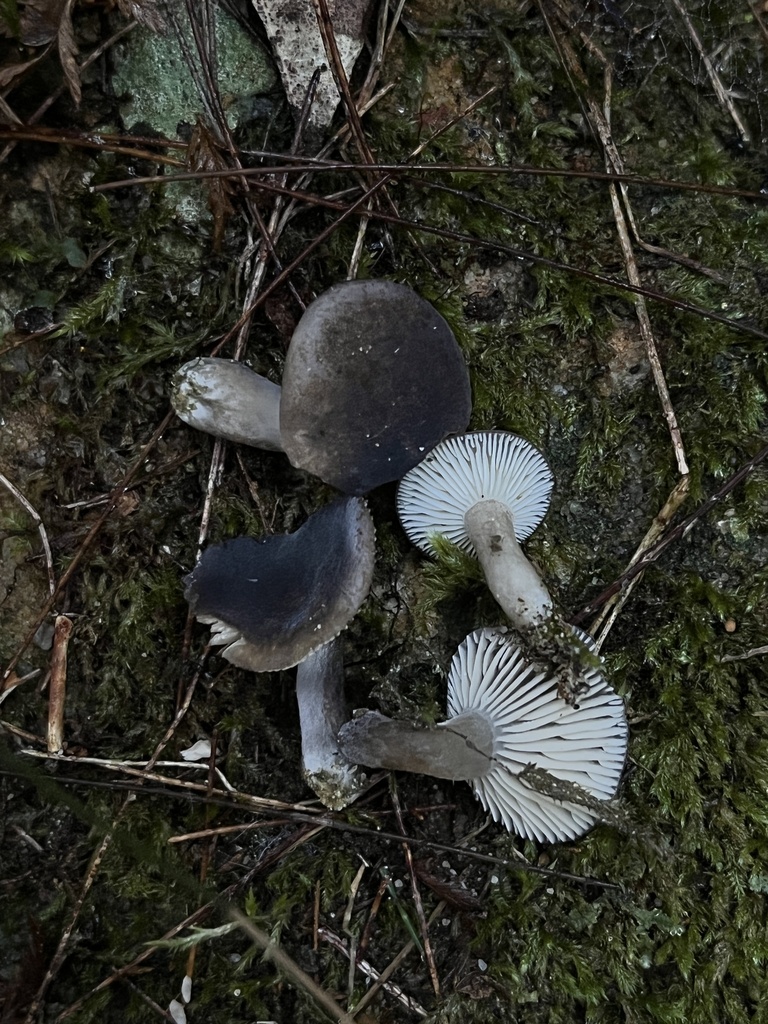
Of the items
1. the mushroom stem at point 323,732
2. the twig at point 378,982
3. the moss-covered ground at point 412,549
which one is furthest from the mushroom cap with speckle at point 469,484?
the twig at point 378,982

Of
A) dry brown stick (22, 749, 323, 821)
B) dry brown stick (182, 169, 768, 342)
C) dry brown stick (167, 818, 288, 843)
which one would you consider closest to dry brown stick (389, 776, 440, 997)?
dry brown stick (22, 749, 323, 821)

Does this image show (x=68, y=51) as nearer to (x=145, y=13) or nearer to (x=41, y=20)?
(x=41, y=20)

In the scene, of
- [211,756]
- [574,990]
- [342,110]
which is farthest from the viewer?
[342,110]

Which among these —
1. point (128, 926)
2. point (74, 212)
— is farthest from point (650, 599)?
point (74, 212)

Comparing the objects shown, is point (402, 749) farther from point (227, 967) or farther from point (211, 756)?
point (227, 967)

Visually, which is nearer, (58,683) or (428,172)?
(58,683)

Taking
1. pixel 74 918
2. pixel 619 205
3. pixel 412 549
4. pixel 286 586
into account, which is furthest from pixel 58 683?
pixel 619 205
